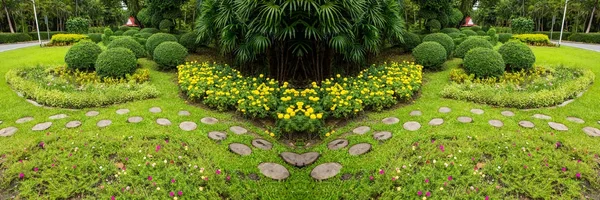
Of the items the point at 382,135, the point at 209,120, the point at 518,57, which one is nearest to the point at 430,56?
the point at 518,57

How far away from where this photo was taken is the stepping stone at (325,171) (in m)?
3.71

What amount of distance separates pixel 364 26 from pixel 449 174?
4335 mm

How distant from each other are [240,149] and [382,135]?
181 centimetres

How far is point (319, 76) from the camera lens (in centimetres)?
685

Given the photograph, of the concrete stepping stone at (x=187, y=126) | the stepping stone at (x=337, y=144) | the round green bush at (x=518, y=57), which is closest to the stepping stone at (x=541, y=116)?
the stepping stone at (x=337, y=144)

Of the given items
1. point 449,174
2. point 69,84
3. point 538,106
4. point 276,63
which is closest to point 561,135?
point 538,106

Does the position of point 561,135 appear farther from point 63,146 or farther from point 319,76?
point 63,146

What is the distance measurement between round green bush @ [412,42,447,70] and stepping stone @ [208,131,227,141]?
18.4 feet

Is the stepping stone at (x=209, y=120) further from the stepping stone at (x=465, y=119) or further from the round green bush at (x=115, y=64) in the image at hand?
the stepping stone at (x=465, y=119)

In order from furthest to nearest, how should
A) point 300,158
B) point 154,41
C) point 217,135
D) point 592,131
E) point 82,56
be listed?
point 154,41 → point 82,56 → point 592,131 → point 217,135 → point 300,158

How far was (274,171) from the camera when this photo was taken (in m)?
3.80

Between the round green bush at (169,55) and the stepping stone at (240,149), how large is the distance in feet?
15.8

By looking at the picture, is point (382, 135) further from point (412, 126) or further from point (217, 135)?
point (217, 135)

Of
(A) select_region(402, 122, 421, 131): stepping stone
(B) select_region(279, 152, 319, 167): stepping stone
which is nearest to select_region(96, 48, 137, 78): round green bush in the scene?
(B) select_region(279, 152, 319, 167): stepping stone
